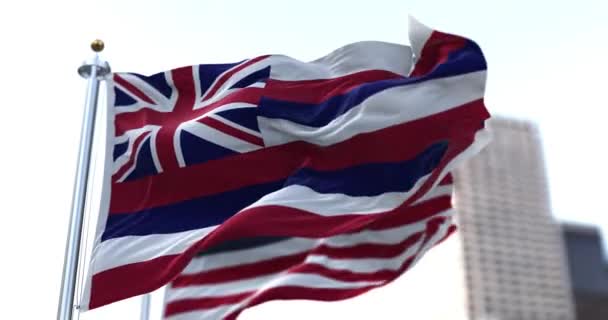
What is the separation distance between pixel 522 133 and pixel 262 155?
153709 mm

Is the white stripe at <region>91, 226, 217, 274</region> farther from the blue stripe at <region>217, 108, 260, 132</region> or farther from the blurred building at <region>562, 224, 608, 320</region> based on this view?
the blurred building at <region>562, 224, 608, 320</region>

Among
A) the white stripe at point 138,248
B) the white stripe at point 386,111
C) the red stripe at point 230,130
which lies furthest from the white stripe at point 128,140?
the white stripe at point 386,111

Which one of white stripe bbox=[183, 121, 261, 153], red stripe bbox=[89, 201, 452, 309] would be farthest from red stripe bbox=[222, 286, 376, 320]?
white stripe bbox=[183, 121, 261, 153]

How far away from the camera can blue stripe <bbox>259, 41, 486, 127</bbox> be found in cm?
730

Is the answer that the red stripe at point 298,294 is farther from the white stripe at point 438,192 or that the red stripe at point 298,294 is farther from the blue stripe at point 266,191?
the white stripe at point 438,192

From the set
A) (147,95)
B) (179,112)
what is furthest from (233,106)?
(147,95)

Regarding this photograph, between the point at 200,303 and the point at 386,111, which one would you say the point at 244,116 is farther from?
the point at 200,303

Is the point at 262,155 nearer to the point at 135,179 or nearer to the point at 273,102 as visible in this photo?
the point at 273,102

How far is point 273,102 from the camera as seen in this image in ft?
24.2

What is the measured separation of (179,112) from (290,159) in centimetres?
111

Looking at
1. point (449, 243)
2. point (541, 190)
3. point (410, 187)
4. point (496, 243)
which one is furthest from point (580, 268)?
point (410, 187)

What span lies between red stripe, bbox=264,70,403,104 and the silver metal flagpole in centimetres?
203

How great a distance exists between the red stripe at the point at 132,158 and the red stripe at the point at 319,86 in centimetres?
114

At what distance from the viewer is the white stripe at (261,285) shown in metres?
6.61
